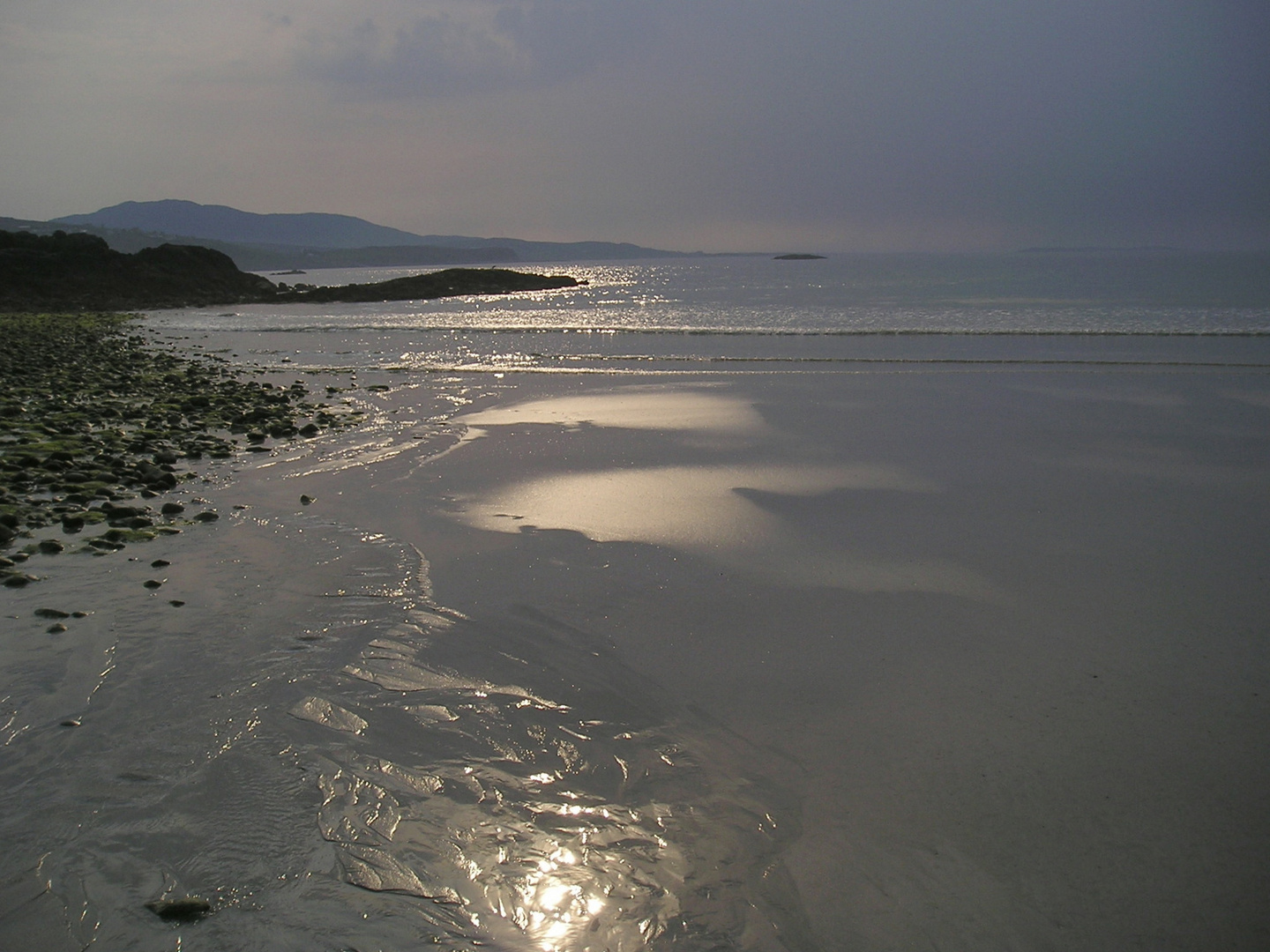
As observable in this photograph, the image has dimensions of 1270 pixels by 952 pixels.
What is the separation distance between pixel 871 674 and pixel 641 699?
138 centimetres

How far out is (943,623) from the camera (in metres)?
5.54

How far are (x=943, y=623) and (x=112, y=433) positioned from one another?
9.92m

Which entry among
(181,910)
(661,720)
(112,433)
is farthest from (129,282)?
(181,910)

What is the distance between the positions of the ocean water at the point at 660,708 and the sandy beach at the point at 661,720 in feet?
0.07

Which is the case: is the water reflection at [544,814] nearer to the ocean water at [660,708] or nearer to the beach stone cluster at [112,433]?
the ocean water at [660,708]

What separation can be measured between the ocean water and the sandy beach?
0.8 inches

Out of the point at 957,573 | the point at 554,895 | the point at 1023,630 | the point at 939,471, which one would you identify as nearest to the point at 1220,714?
the point at 1023,630

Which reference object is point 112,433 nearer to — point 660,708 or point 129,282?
point 660,708

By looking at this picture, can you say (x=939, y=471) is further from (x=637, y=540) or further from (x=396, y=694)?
(x=396, y=694)

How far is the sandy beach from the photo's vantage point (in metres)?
3.10

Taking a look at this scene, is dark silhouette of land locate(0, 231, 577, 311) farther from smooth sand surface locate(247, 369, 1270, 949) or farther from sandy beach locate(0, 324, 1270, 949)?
sandy beach locate(0, 324, 1270, 949)

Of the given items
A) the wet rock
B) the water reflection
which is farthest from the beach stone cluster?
the wet rock

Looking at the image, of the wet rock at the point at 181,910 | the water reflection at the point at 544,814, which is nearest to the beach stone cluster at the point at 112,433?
the water reflection at the point at 544,814

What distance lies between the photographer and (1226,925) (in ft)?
10.1
